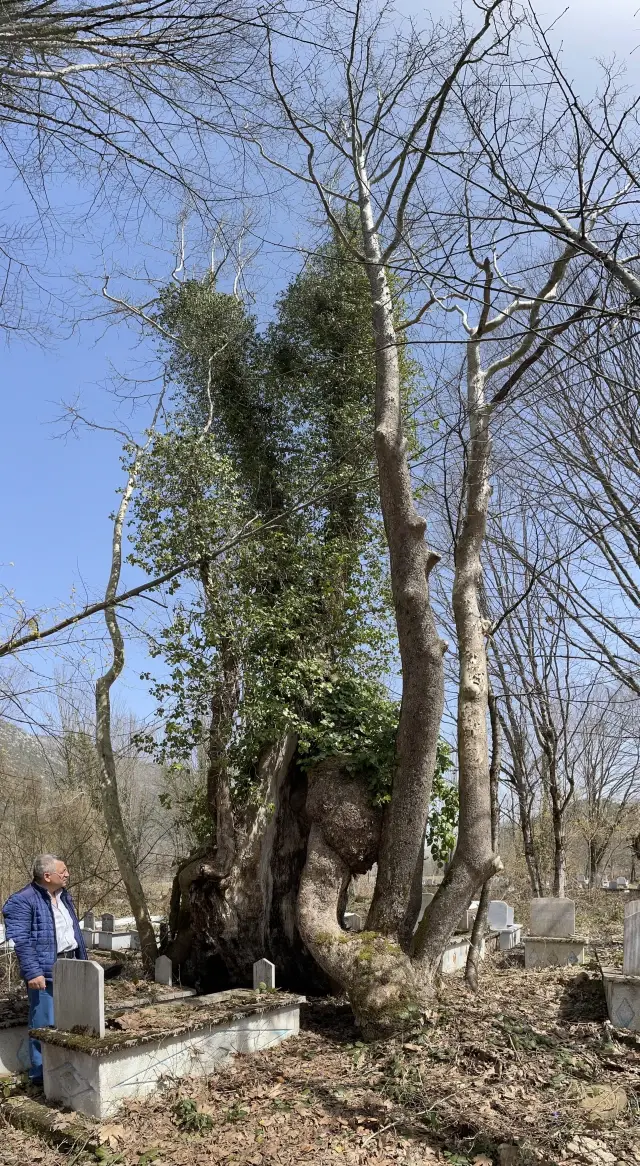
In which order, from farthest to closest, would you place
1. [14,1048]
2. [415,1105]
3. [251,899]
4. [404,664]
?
1. [251,899]
2. [404,664]
3. [14,1048]
4. [415,1105]

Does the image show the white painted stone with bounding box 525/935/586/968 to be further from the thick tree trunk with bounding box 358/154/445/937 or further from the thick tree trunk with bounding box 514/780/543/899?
the thick tree trunk with bounding box 514/780/543/899

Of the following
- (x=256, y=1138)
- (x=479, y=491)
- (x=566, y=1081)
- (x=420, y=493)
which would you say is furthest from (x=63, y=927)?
(x=420, y=493)

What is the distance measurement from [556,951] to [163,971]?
5.26 metres

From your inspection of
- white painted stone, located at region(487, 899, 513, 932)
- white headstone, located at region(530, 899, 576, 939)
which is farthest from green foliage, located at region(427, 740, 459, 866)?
white painted stone, located at region(487, 899, 513, 932)

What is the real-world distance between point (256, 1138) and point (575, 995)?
4.05m

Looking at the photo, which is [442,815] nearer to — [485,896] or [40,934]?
[485,896]

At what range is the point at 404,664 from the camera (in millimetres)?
8859

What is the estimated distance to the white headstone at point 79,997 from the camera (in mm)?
6098

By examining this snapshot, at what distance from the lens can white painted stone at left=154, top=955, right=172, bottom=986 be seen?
9164mm

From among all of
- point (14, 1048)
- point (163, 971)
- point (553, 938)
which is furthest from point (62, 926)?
point (553, 938)

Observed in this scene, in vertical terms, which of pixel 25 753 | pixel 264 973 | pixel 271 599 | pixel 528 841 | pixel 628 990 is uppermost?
pixel 271 599

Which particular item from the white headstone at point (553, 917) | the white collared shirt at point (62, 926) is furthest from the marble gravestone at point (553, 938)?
the white collared shirt at point (62, 926)

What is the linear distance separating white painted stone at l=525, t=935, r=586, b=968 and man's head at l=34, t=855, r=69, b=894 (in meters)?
7.02

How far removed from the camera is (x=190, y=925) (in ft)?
32.9
